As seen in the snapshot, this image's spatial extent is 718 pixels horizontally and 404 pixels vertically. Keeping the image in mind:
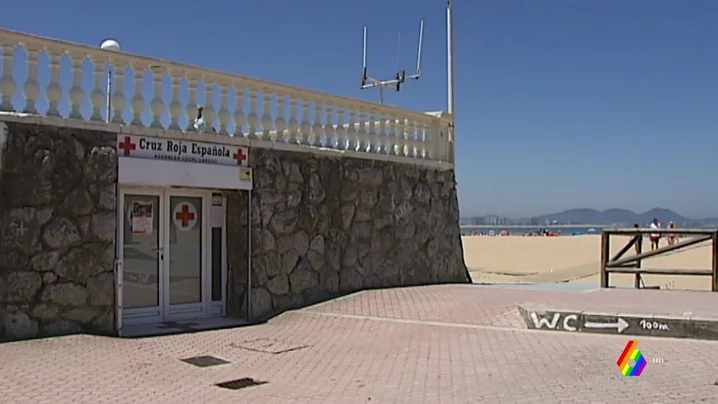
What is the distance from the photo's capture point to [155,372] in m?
7.83

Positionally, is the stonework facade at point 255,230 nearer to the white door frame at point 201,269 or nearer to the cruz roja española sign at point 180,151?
the cruz roja española sign at point 180,151

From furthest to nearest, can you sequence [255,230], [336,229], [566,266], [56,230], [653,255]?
[566,266] → [653,255] → [336,229] → [255,230] → [56,230]

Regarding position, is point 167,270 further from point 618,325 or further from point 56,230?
point 618,325

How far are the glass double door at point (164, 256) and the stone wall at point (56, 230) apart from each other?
0.56 meters

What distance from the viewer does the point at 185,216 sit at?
441 inches

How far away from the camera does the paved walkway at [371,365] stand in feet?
22.2

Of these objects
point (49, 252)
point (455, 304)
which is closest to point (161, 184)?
point (49, 252)

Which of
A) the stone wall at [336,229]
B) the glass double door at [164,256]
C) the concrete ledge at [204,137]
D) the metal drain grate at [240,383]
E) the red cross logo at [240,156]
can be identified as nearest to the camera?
the metal drain grate at [240,383]

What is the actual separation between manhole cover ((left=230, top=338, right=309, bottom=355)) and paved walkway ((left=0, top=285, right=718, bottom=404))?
24 millimetres

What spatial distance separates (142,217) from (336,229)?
355cm

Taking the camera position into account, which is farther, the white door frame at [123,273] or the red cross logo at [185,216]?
the red cross logo at [185,216]

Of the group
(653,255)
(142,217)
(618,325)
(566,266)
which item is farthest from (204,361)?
(566,266)

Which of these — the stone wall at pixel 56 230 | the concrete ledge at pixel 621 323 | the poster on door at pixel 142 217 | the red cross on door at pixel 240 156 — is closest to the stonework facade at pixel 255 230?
the stone wall at pixel 56 230

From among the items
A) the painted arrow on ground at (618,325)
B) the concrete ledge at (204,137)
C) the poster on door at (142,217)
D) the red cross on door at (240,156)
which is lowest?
the painted arrow on ground at (618,325)
